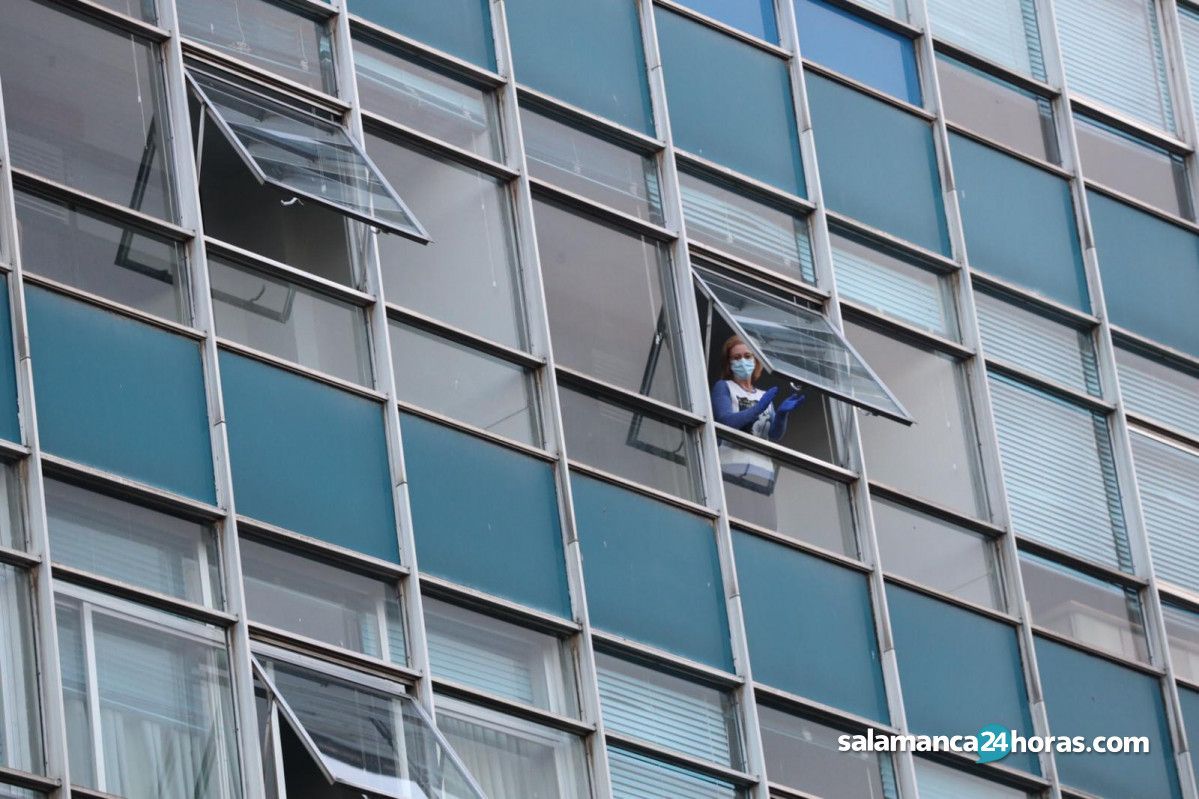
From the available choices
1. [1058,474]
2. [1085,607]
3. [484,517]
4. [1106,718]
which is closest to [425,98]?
[484,517]

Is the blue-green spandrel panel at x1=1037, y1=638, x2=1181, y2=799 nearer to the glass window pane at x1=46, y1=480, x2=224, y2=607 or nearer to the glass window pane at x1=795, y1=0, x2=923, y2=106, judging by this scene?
the glass window pane at x1=795, y1=0, x2=923, y2=106

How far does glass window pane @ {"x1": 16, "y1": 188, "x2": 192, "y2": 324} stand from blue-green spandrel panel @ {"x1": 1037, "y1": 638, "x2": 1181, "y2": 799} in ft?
23.9

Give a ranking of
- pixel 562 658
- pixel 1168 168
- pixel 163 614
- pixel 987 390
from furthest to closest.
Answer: pixel 1168 168, pixel 987 390, pixel 562 658, pixel 163 614

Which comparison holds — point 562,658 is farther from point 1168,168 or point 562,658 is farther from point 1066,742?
point 1168,168

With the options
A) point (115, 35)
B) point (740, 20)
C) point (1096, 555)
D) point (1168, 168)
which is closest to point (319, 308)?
point (115, 35)

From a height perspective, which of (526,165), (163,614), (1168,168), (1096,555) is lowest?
(163,614)

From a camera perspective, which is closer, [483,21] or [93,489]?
[93,489]

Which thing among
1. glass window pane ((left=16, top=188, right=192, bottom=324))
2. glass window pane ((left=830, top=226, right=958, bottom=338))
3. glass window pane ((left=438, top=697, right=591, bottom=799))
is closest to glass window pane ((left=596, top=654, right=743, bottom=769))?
glass window pane ((left=438, top=697, right=591, bottom=799))

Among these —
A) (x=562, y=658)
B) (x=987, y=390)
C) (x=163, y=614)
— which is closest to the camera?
(x=163, y=614)

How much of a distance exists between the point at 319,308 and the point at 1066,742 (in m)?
6.50

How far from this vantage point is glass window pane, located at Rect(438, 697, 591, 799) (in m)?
21.2

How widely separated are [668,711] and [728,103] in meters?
5.26

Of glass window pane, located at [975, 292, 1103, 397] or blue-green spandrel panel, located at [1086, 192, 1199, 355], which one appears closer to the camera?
glass window pane, located at [975, 292, 1103, 397]

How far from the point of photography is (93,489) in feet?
66.0
